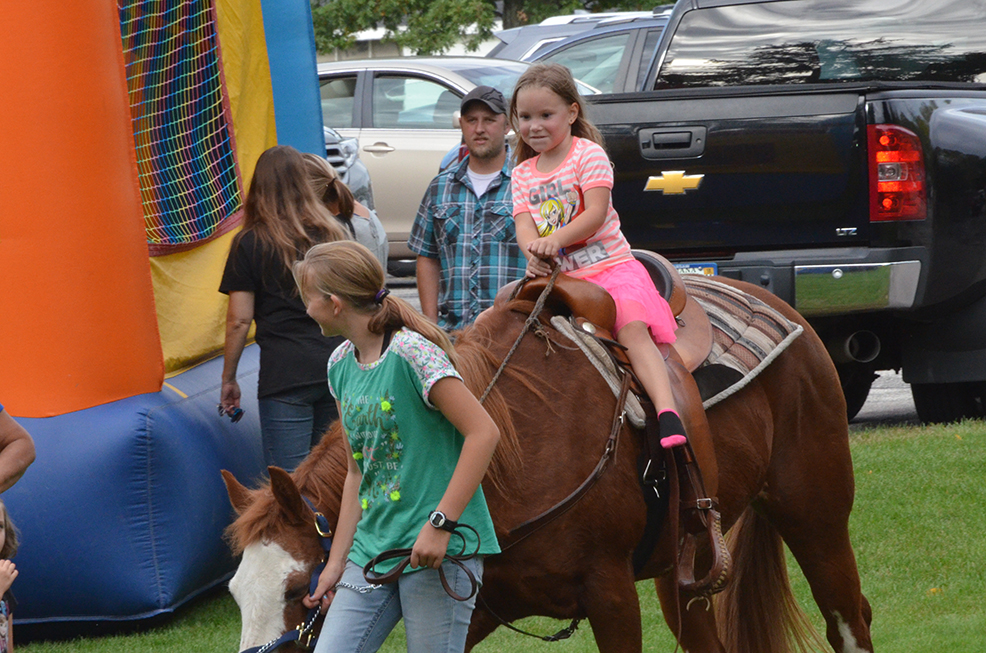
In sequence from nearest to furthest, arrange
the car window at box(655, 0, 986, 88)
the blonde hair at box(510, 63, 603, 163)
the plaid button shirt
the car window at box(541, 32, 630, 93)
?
the blonde hair at box(510, 63, 603, 163) → the plaid button shirt → the car window at box(655, 0, 986, 88) → the car window at box(541, 32, 630, 93)

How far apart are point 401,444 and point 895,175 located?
13.7 feet

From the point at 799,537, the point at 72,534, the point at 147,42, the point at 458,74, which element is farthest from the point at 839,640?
the point at 458,74

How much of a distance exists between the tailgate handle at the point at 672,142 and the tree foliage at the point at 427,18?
16.8 meters

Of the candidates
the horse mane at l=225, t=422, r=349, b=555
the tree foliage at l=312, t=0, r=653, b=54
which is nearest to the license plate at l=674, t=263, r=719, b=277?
the horse mane at l=225, t=422, r=349, b=555

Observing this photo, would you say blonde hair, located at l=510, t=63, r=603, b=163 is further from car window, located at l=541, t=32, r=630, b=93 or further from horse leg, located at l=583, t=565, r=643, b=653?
car window, located at l=541, t=32, r=630, b=93

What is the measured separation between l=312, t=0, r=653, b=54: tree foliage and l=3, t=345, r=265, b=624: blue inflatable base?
18.9 meters

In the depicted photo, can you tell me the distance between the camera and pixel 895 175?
634cm

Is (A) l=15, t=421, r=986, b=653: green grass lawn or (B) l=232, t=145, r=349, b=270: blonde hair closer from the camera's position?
(A) l=15, t=421, r=986, b=653: green grass lawn

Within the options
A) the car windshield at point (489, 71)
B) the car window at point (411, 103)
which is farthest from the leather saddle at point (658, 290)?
the car window at point (411, 103)

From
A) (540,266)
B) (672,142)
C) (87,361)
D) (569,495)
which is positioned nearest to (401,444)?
(569,495)

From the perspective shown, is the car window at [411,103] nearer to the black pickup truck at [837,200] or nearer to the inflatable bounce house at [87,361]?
the black pickup truck at [837,200]

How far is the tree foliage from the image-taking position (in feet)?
75.6

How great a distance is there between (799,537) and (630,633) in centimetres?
114

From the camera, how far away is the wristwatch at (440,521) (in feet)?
9.50
